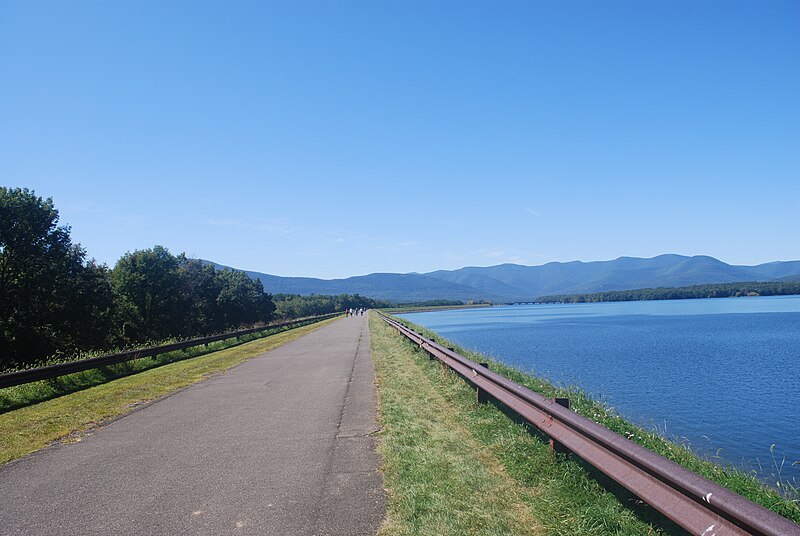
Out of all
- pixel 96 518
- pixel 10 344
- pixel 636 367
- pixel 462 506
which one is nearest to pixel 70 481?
pixel 96 518

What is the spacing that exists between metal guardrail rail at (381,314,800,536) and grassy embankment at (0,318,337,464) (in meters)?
7.04

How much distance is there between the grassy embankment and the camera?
8.04m

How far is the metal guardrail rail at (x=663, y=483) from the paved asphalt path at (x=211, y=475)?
2.06m

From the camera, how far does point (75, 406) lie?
1084 centimetres

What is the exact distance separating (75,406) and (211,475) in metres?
6.83

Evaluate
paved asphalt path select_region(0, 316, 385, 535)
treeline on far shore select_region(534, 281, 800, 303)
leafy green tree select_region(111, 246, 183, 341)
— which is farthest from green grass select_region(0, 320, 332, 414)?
treeline on far shore select_region(534, 281, 800, 303)

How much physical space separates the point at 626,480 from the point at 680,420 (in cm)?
1049

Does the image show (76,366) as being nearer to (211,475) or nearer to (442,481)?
(211,475)

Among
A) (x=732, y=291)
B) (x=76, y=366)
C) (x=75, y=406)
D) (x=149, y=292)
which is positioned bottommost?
(x=732, y=291)

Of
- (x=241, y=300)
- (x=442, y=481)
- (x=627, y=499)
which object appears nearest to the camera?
(x=627, y=499)

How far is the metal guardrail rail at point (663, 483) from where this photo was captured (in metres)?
2.95

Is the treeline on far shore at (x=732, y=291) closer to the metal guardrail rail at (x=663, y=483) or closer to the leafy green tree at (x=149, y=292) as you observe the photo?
the leafy green tree at (x=149, y=292)

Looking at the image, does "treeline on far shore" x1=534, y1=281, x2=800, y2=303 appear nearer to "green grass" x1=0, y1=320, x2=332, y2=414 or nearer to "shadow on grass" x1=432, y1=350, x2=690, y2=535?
"green grass" x1=0, y1=320, x2=332, y2=414

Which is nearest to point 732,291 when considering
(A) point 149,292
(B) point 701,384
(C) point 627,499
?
(A) point 149,292
